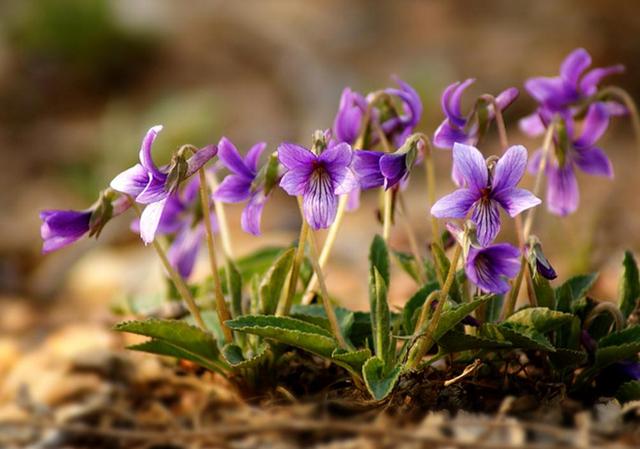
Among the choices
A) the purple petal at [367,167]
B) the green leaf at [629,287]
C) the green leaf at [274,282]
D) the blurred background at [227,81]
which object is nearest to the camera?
the purple petal at [367,167]

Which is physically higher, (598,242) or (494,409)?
(598,242)

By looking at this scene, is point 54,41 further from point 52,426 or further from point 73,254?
A: point 52,426

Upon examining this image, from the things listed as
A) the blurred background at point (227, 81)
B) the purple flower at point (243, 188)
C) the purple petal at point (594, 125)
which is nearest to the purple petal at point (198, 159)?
the purple flower at point (243, 188)

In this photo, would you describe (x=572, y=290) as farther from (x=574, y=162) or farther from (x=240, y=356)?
(x=240, y=356)

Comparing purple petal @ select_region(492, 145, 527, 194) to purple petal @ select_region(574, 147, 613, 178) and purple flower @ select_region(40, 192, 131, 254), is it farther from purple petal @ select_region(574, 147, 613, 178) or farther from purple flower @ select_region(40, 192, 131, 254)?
purple flower @ select_region(40, 192, 131, 254)

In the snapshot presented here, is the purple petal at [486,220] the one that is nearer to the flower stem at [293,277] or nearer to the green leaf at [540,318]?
the green leaf at [540,318]

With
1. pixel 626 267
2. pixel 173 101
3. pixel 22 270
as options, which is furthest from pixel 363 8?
pixel 626 267

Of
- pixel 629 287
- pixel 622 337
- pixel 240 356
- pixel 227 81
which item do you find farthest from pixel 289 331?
pixel 227 81

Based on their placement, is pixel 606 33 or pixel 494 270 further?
pixel 606 33
